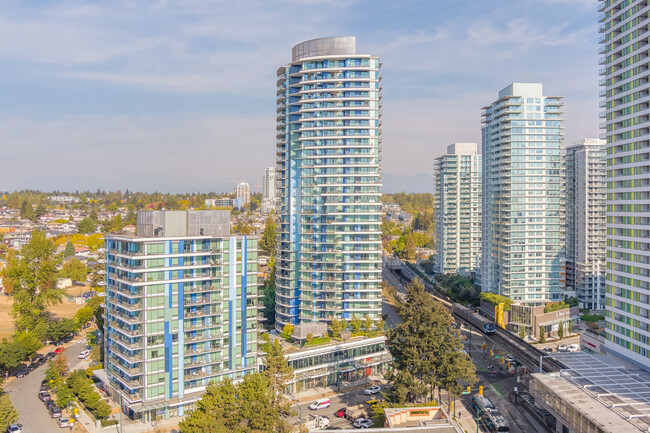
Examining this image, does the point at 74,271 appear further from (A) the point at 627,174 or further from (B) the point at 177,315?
(A) the point at 627,174

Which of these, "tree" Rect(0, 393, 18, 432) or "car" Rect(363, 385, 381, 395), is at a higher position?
"tree" Rect(0, 393, 18, 432)

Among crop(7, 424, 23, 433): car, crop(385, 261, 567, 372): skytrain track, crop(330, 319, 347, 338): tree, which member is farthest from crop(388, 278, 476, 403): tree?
crop(7, 424, 23, 433): car

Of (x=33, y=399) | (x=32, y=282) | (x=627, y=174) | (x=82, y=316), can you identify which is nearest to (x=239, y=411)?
(x=33, y=399)

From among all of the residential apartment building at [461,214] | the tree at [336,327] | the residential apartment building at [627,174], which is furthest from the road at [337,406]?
the residential apartment building at [461,214]

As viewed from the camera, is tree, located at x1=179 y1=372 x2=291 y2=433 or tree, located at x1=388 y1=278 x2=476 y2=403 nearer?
tree, located at x1=179 y1=372 x2=291 y2=433

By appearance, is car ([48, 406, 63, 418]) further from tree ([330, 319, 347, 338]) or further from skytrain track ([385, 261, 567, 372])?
skytrain track ([385, 261, 567, 372])

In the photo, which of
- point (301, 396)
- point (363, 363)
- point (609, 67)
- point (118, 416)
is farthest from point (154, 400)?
point (609, 67)

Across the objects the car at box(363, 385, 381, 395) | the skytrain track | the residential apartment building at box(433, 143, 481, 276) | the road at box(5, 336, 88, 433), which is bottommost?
the road at box(5, 336, 88, 433)

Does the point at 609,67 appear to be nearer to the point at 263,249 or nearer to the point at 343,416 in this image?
the point at 343,416
